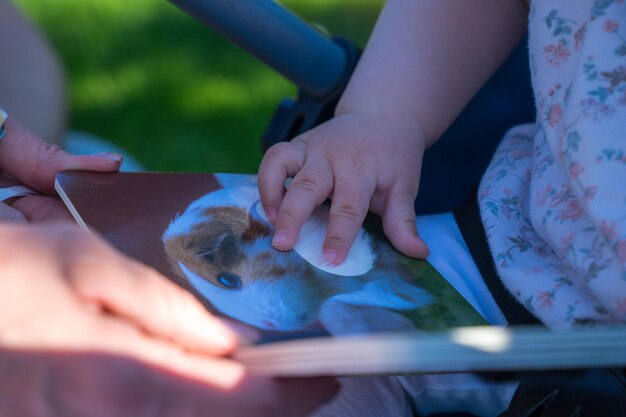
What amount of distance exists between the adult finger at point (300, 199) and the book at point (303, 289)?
0.04 ft

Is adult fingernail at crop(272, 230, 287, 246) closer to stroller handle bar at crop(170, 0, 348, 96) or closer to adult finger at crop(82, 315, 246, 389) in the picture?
adult finger at crop(82, 315, 246, 389)

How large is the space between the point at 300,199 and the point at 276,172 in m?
0.05

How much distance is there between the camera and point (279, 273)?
24.4 inches

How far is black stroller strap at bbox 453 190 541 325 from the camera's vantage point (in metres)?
0.65

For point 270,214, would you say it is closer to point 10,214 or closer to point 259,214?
point 259,214

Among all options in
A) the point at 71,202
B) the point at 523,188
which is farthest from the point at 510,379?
the point at 71,202

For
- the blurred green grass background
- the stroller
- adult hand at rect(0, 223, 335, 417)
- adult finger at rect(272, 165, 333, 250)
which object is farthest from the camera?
the blurred green grass background

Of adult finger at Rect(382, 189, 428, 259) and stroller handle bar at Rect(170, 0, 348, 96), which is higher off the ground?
stroller handle bar at Rect(170, 0, 348, 96)

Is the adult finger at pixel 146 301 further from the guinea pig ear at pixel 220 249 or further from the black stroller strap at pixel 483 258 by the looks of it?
the black stroller strap at pixel 483 258

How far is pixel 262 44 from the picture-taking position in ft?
2.97

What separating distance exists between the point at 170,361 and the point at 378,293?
218 mm

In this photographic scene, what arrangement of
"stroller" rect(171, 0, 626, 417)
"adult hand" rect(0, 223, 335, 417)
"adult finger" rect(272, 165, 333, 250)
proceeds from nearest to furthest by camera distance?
"adult hand" rect(0, 223, 335, 417) < "adult finger" rect(272, 165, 333, 250) < "stroller" rect(171, 0, 626, 417)

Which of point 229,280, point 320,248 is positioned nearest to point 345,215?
point 320,248

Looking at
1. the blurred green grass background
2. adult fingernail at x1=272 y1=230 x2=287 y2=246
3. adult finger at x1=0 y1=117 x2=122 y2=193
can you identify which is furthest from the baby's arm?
the blurred green grass background
